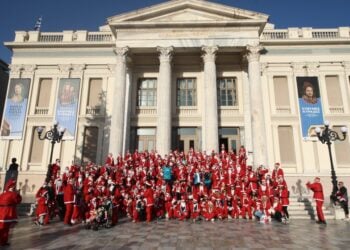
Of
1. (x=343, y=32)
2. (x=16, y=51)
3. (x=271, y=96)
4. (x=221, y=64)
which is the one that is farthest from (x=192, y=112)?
(x=16, y=51)

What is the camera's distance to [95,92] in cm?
2252

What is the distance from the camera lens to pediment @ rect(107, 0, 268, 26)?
811 inches

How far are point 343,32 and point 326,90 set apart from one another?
5404 millimetres

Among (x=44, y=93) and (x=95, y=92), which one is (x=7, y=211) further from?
(x=44, y=93)

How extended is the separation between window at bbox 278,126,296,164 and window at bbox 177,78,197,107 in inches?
294

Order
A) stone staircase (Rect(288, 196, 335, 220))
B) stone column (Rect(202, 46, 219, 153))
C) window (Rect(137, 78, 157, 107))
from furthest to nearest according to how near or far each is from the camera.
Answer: window (Rect(137, 78, 157, 107)) < stone column (Rect(202, 46, 219, 153)) < stone staircase (Rect(288, 196, 335, 220))

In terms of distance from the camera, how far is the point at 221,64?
22.9m

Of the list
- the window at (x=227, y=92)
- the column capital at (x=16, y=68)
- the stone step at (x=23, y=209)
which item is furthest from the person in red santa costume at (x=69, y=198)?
the column capital at (x=16, y=68)

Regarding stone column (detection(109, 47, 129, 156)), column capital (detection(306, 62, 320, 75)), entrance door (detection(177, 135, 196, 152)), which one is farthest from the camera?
entrance door (detection(177, 135, 196, 152))

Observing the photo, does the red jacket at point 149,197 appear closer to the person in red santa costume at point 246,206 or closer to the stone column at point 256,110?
the person in red santa costume at point 246,206

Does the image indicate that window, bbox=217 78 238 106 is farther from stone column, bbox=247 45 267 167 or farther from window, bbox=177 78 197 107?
stone column, bbox=247 45 267 167

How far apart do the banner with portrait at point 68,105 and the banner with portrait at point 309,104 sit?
18033 millimetres

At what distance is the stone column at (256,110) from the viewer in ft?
59.8

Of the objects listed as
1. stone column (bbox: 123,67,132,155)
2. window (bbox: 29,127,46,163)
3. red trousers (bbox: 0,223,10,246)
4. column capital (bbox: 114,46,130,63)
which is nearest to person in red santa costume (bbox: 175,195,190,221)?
red trousers (bbox: 0,223,10,246)
